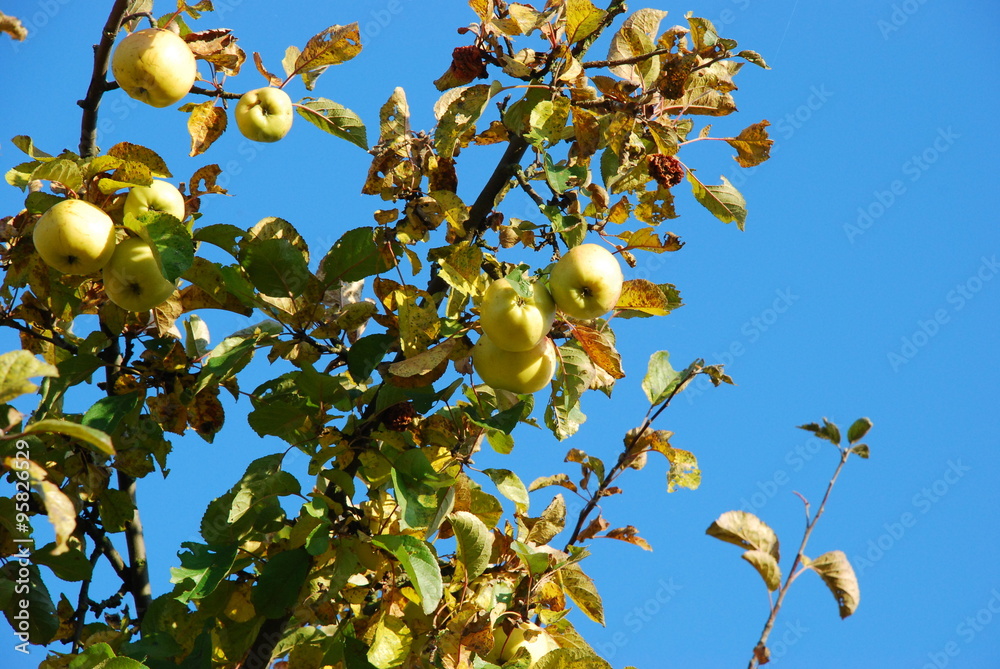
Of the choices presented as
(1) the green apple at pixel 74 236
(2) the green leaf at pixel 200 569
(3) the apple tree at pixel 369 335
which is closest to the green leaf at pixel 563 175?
(3) the apple tree at pixel 369 335

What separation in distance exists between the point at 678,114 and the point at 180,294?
149cm

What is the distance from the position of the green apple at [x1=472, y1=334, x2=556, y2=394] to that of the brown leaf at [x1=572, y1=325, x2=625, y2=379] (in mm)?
88

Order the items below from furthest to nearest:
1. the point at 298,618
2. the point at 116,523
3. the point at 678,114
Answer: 1. the point at 116,523
2. the point at 298,618
3. the point at 678,114

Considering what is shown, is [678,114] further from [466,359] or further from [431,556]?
[431,556]

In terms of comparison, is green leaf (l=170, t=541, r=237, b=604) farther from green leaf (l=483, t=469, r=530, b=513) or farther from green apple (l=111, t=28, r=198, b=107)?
green apple (l=111, t=28, r=198, b=107)

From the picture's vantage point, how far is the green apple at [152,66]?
2.06 m

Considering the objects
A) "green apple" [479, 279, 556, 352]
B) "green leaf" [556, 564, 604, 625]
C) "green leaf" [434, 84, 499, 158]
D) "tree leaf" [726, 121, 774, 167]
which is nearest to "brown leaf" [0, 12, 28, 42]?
"green leaf" [434, 84, 499, 158]

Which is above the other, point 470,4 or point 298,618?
point 470,4

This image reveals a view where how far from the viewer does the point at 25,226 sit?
2.37 m

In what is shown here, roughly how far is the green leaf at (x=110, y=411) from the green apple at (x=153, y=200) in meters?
0.52

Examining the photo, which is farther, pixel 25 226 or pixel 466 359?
pixel 25 226

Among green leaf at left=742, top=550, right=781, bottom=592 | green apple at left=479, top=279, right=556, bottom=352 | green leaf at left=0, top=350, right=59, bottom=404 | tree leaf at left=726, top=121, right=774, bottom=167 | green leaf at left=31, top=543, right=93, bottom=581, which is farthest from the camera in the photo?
green leaf at left=31, top=543, right=93, bottom=581

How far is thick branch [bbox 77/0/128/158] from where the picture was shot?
84.4 inches

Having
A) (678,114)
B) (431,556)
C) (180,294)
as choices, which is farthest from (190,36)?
(431,556)
